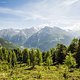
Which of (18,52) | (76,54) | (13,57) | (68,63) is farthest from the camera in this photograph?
(18,52)

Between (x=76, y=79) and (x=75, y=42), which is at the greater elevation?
(x=75, y=42)

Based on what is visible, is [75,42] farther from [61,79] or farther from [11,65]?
[61,79]

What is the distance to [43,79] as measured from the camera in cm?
5919

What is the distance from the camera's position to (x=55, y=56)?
130375 millimetres

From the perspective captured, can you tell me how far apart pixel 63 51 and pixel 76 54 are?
15.1 m

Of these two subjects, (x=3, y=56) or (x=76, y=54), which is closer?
(x=76, y=54)

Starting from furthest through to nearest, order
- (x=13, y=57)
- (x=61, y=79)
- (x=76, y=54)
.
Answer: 1. (x=13, y=57)
2. (x=76, y=54)
3. (x=61, y=79)

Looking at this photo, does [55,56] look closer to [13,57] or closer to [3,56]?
[13,57]

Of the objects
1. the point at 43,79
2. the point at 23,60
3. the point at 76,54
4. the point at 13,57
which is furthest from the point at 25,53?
the point at 43,79

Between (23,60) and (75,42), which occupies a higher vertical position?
(75,42)

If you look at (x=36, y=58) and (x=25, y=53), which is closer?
(x=36, y=58)

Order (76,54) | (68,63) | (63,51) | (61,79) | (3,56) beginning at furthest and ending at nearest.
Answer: (3,56) < (63,51) < (76,54) < (68,63) < (61,79)

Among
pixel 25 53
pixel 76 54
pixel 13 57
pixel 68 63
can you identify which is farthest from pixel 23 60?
pixel 68 63

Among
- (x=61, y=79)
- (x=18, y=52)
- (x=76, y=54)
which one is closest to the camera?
(x=61, y=79)
